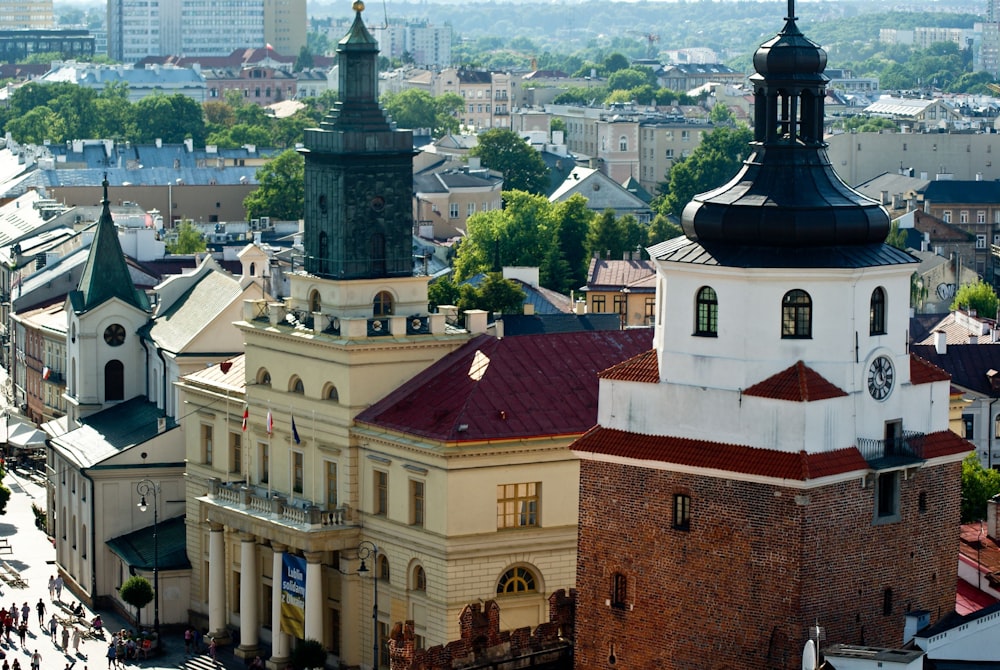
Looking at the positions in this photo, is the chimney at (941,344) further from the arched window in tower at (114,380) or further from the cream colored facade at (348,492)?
the arched window in tower at (114,380)

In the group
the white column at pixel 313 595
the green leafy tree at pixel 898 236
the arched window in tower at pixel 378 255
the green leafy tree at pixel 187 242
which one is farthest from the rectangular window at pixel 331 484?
the green leafy tree at pixel 898 236

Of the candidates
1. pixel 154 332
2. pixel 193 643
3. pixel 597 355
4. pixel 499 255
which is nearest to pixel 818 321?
pixel 597 355

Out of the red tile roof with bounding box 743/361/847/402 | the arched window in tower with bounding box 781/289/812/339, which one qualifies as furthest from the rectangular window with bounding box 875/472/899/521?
the arched window in tower with bounding box 781/289/812/339

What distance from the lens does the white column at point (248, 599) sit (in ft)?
303

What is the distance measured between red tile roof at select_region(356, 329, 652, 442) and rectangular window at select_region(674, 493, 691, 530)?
24351 mm

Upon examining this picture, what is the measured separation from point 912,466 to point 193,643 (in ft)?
134

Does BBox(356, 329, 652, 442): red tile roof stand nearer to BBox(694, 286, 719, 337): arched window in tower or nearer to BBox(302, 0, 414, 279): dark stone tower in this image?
BBox(302, 0, 414, 279): dark stone tower

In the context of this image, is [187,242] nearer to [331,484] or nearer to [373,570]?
[331,484]

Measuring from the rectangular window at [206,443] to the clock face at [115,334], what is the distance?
706 inches

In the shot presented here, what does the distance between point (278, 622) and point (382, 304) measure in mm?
10289

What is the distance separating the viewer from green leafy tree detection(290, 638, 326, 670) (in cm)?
8700

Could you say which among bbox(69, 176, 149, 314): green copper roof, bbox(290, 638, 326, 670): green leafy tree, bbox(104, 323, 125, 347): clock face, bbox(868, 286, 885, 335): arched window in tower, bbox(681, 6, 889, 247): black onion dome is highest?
bbox(681, 6, 889, 247): black onion dome

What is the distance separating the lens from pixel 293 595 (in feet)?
293

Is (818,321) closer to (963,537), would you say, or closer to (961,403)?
(963,537)
